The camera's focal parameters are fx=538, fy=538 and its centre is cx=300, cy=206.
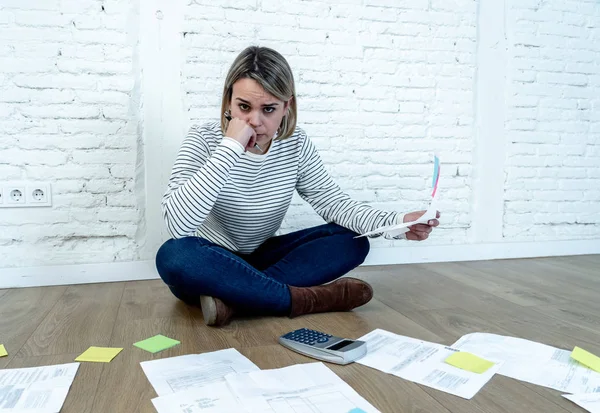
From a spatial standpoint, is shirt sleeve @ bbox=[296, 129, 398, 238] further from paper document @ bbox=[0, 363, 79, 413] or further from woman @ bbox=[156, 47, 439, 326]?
paper document @ bbox=[0, 363, 79, 413]

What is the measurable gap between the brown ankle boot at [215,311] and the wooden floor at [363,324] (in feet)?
0.09

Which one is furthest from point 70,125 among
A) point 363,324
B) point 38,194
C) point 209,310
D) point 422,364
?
point 422,364

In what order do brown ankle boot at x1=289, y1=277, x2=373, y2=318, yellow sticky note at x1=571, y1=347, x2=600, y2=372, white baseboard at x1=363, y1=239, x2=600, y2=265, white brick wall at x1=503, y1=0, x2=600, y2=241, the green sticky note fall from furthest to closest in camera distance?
1. white brick wall at x1=503, y1=0, x2=600, y2=241
2. white baseboard at x1=363, y1=239, x2=600, y2=265
3. brown ankle boot at x1=289, y1=277, x2=373, y2=318
4. the green sticky note
5. yellow sticky note at x1=571, y1=347, x2=600, y2=372

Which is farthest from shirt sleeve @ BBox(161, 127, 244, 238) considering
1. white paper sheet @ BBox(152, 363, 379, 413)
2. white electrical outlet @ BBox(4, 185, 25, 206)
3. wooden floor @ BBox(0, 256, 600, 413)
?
white electrical outlet @ BBox(4, 185, 25, 206)

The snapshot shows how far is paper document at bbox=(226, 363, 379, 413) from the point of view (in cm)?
107

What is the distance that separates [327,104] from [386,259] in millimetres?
822

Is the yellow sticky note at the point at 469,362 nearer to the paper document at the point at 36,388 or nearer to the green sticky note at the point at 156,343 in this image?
the green sticky note at the point at 156,343

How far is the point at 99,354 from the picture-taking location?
1403 millimetres

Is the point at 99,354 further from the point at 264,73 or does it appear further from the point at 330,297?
the point at 264,73

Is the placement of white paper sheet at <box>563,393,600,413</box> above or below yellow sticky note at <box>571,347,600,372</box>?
below

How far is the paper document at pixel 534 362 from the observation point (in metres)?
1.22

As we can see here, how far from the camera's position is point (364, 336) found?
156 cm

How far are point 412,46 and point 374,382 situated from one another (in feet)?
6.23

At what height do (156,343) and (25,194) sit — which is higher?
(25,194)
